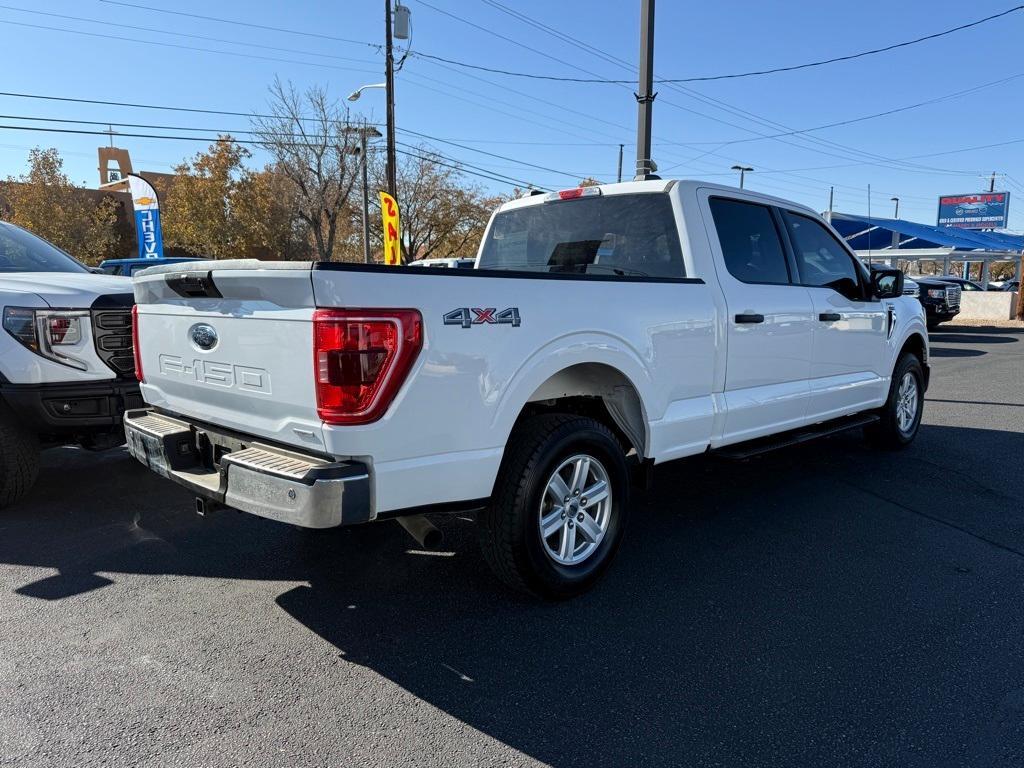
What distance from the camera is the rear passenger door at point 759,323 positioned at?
13.9 feet

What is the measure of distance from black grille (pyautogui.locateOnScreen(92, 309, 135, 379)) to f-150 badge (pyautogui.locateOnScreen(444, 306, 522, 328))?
2.67 metres

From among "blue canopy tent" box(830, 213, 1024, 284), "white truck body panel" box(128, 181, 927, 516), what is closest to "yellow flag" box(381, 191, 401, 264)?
"white truck body panel" box(128, 181, 927, 516)

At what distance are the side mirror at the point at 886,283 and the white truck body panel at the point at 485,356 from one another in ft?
3.63

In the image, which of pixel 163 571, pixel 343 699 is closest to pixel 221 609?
pixel 163 571

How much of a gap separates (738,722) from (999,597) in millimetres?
1866

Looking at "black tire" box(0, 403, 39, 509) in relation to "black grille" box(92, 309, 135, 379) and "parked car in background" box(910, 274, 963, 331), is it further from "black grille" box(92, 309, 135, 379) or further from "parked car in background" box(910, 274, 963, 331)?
"parked car in background" box(910, 274, 963, 331)

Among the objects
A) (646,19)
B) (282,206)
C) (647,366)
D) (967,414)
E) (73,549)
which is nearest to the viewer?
(647,366)

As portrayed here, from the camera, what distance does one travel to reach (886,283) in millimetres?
A: 5688

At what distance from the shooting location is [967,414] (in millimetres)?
8195

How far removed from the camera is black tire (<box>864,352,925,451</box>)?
20.1 feet

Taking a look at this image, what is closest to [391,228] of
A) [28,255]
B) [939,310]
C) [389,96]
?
[389,96]

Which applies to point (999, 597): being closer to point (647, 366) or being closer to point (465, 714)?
point (647, 366)

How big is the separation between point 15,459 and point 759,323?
4638 millimetres

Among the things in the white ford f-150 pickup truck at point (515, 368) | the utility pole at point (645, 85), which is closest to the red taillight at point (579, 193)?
the white ford f-150 pickup truck at point (515, 368)
